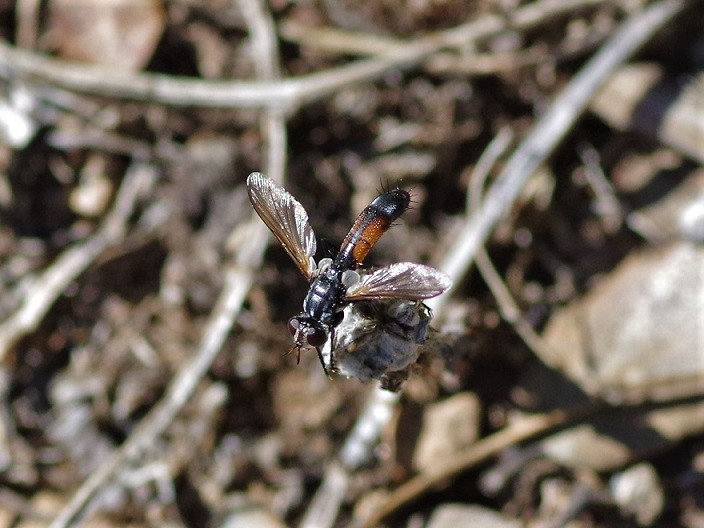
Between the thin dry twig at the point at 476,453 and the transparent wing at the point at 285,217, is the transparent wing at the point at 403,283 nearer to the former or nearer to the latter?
the transparent wing at the point at 285,217

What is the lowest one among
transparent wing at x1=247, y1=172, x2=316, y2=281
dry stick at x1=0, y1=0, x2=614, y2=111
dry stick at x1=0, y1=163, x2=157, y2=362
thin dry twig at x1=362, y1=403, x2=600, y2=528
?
thin dry twig at x1=362, y1=403, x2=600, y2=528

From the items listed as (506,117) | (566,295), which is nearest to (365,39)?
(506,117)

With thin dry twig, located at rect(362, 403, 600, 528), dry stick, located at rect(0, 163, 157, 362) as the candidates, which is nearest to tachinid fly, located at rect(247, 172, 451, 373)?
thin dry twig, located at rect(362, 403, 600, 528)

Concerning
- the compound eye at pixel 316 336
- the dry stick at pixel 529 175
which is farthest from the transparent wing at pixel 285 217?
the dry stick at pixel 529 175

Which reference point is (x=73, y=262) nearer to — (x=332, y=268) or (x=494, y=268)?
(x=332, y=268)

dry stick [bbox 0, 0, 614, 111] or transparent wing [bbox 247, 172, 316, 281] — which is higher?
dry stick [bbox 0, 0, 614, 111]

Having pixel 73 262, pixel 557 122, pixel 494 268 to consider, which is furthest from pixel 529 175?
pixel 73 262

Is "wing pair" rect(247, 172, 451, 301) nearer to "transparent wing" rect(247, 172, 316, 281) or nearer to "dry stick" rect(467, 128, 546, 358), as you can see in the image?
"transparent wing" rect(247, 172, 316, 281)
